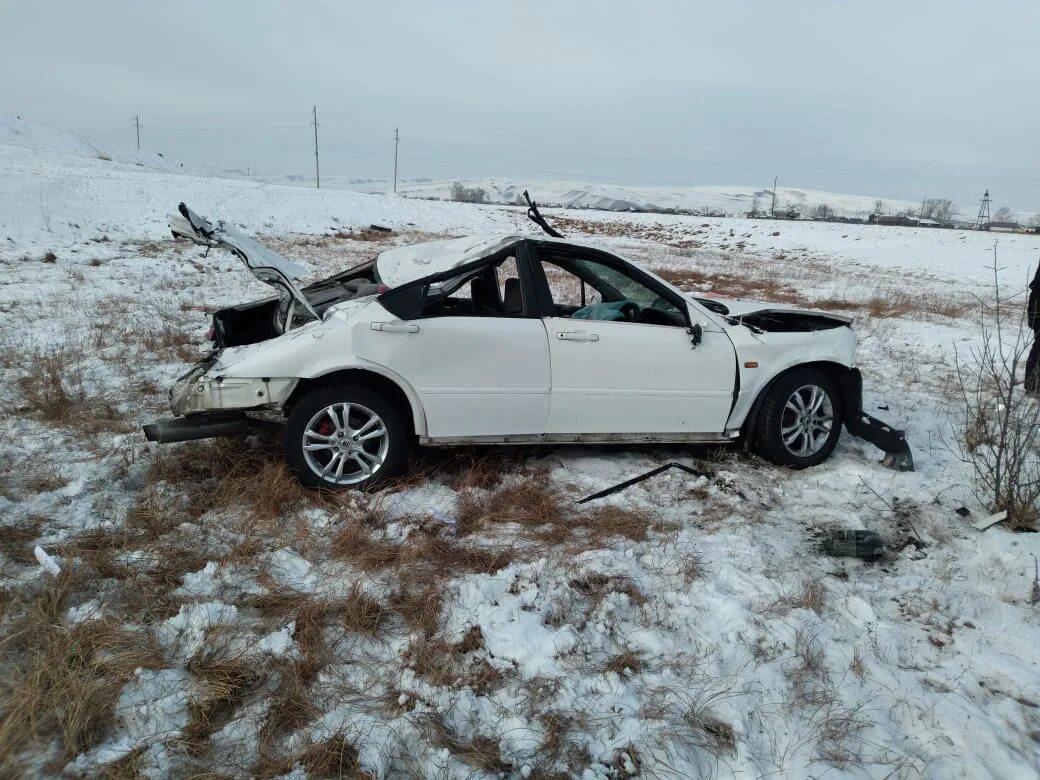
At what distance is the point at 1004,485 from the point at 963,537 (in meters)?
0.56

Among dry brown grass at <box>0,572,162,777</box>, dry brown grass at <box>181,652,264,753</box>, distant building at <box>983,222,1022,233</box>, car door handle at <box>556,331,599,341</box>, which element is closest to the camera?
dry brown grass at <box>0,572,162,777</box>

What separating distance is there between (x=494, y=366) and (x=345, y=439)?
991 millimetres

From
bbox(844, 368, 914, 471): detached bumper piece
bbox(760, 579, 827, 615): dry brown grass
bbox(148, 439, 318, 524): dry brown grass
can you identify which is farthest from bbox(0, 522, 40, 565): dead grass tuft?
A: bbox(844, 368, 914, 471): detached bumper piece

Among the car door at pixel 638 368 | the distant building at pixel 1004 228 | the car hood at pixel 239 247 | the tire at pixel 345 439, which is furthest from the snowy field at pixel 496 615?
the distant building at pixel 1004 228

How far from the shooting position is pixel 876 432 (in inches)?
180

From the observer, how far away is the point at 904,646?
2723mm

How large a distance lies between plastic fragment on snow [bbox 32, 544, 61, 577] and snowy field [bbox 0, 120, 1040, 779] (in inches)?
2.4

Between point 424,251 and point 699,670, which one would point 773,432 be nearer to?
point 699,670

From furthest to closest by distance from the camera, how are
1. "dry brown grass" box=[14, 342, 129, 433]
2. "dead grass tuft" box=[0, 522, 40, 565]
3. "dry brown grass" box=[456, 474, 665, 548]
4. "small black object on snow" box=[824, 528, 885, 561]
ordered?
"dry brown grass" box=[14, 342, 129, 433] → "dry brown grass" box=[456, 474, 665, 548] → "small black object on snow" box=[824, 528, 885, 561] → "dead grass tuft" box=[0, 522, 40, 565]

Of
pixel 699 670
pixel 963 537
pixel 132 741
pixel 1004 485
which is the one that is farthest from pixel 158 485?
pixel 1004 485

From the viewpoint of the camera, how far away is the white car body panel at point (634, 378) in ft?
13.1

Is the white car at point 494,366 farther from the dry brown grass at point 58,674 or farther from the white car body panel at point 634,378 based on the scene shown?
the dry brown grass at point 58,674

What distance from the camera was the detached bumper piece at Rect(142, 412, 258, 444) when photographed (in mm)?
3666

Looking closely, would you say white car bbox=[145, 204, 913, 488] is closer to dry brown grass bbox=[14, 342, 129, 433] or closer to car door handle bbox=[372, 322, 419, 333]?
car door handle bbox=[372, 322, 419, 333]
